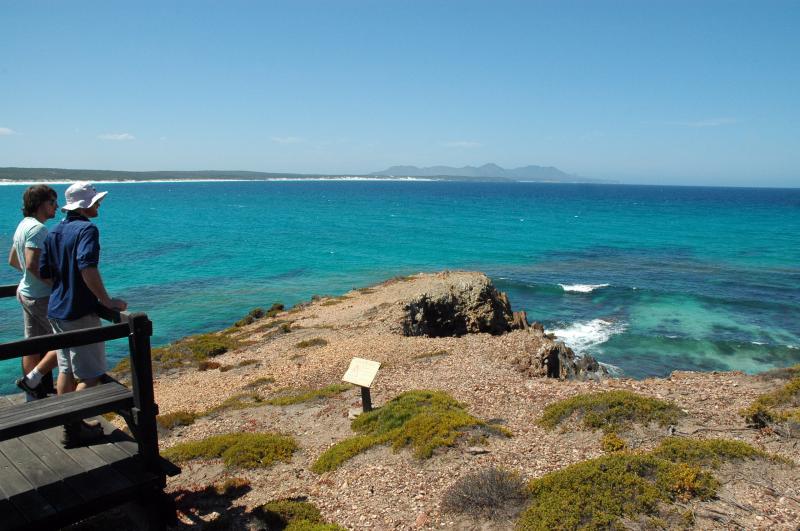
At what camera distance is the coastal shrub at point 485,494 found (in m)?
6.64

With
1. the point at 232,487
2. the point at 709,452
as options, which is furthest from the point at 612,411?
the point at 232,487

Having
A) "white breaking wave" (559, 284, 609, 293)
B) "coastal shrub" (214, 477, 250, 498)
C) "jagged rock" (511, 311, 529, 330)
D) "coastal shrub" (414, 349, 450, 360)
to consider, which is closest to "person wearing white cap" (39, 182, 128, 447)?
"coastal shrub" (214, 477, 250, 498)

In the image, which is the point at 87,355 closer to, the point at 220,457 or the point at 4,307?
the point at 220,457

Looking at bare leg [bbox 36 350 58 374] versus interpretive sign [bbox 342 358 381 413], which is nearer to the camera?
bare leg [bbox 36 350 58 374]

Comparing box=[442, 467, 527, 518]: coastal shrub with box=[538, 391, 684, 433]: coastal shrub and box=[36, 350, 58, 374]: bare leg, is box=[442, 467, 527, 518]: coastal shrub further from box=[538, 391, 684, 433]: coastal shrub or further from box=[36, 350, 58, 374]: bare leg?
box=[36, 350, 58, 374]: bare leg

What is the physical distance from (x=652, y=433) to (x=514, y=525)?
395cm

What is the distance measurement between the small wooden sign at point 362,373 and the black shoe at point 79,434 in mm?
5580

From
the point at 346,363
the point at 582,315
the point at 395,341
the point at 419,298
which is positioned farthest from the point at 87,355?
the point at 582,315

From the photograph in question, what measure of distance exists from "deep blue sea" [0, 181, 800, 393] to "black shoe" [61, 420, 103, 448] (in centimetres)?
1897

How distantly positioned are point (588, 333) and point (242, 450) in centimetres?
2303

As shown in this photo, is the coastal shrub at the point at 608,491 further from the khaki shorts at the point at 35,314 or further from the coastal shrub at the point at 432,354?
the coastal shrub at the point at 432,354

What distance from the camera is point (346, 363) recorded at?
57.9 ft

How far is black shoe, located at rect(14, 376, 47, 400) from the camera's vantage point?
21.5 feet

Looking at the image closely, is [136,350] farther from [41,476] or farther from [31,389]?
[31,389]
